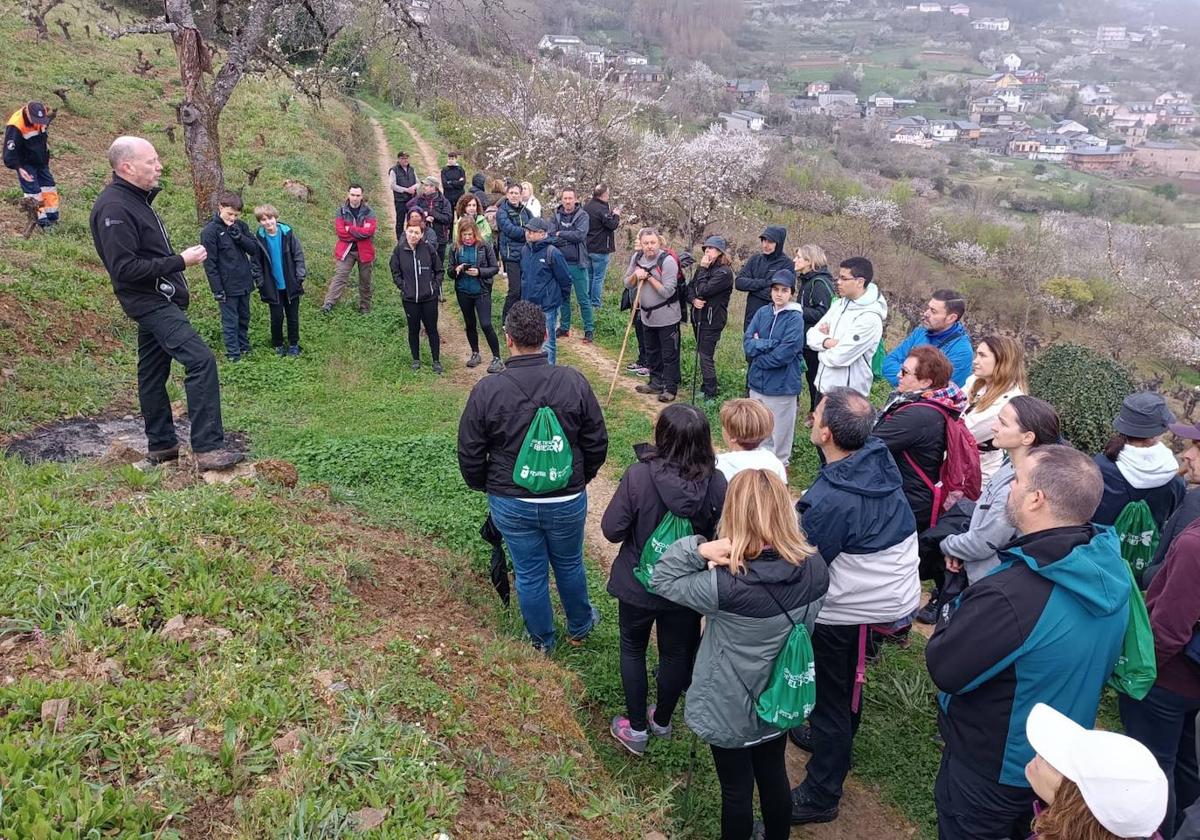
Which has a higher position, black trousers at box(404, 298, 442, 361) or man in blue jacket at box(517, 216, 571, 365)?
man in blue jacket at box(517, 216, 571, 365)

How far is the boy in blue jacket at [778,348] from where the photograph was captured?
664cm

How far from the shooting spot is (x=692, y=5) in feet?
357

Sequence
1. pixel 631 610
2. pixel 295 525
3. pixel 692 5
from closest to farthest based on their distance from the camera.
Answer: pixel 631 610 → pixel 295 525 → pixel 692 5

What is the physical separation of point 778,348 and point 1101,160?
79.9 m

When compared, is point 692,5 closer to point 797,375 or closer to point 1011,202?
point 1011,202

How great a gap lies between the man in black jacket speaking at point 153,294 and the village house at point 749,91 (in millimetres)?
78443

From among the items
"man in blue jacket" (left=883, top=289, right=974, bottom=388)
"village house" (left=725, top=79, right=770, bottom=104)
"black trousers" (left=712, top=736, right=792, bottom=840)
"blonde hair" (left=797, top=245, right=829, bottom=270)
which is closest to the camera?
"black trousers" (left=712, top=736, right=792, bottom=840)

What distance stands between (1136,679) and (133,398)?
7.87 m

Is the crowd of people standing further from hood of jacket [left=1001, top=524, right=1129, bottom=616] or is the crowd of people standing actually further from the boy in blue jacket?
the boy in blue jacket

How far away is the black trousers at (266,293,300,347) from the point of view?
Answer: 873 cm

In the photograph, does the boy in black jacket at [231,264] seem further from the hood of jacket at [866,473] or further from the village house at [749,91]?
the village house at [749,91]

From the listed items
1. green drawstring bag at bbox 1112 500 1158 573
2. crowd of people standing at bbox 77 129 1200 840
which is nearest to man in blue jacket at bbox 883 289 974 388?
crowd of people standing at bbox 77 129 1200 840

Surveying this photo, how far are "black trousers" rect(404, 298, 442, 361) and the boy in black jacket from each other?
172 centimetres

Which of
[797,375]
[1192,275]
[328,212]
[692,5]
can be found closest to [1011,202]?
[1192,275]
